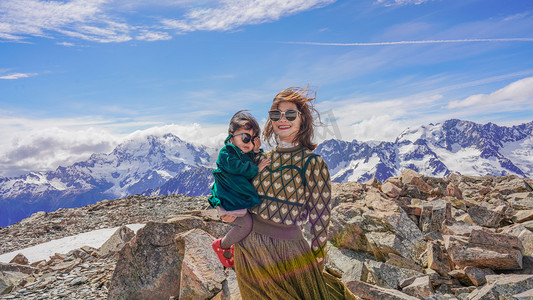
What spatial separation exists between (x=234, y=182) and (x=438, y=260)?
634 centimetres

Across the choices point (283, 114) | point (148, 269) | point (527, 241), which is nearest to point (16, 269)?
point (148, 269)

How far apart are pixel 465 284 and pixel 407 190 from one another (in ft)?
24.7

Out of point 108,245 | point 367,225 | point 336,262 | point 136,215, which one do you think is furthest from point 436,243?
point 136,215

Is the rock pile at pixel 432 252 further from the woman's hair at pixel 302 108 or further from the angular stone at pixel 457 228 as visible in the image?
the woman's hair at pixel 302 108

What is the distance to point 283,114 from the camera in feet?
13.4

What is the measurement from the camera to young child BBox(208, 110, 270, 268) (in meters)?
3.76

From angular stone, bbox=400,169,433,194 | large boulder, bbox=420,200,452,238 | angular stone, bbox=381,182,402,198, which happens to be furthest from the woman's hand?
angular stone, bbox=400,169,433,194

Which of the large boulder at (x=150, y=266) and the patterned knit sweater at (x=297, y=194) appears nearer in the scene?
the patterned knit sweater at (x=297, y=194)

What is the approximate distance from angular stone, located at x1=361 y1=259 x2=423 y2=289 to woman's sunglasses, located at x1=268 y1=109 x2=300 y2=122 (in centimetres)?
478

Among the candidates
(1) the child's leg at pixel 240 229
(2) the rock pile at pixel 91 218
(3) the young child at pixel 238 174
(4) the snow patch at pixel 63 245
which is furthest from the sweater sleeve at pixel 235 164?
(2) the rock pile at pixel 91 218

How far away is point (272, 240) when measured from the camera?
153 inches

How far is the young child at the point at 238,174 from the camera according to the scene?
12.3 ft

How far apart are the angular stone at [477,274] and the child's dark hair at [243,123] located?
20.0ft

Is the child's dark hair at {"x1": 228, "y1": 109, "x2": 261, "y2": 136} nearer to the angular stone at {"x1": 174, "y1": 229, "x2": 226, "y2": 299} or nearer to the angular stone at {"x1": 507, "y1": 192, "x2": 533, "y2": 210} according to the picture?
the angular stone at {"x1": 174, "y1": 229, "x2": 226, "y2": 299}
